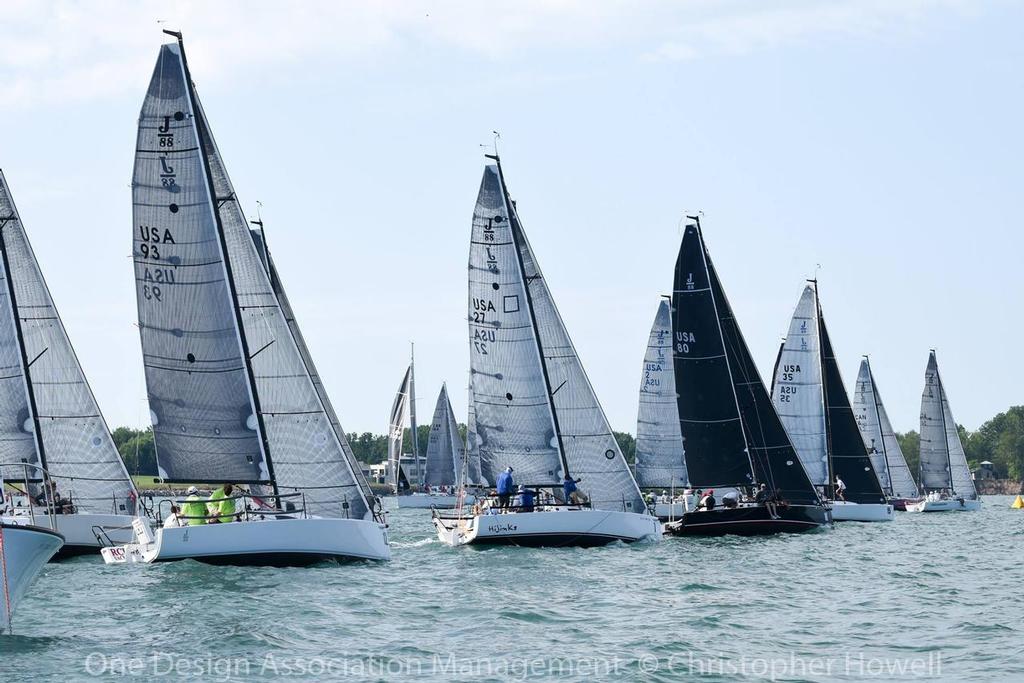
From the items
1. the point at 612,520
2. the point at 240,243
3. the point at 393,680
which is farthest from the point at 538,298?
the point at 393,680

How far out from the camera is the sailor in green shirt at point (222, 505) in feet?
86.6

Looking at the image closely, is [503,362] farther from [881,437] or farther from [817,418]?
[881,437]

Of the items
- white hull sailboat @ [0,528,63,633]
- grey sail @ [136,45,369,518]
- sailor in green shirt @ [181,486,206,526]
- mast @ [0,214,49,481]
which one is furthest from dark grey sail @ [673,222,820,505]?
white hull sailboat @ [0,528,63,633]

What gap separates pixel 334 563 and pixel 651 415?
22.7 meters

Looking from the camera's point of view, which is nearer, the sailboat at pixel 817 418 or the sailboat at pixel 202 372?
the sailboat at pixel 202 372

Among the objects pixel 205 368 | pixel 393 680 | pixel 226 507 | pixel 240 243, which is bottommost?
pixel 393 680

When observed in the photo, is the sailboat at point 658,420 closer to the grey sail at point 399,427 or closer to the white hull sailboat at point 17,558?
the white hull sailboat at point 17,558

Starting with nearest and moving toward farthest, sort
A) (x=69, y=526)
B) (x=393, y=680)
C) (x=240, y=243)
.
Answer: (x=393, y=680) → (x=240, y=243) → (x=69, y=526)

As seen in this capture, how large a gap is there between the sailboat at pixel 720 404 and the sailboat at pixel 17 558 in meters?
27.2

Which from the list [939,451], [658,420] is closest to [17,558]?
[658,420]

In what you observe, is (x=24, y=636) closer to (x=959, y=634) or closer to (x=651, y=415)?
(x=959, y=634)

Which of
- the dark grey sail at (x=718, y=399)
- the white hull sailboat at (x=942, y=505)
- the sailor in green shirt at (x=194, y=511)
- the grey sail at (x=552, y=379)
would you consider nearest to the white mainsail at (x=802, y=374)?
the dark grey sail at (x=718, y=399)

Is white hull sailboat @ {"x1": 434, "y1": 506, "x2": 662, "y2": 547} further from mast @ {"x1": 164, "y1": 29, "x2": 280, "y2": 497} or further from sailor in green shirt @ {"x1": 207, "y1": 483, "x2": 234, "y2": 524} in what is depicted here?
sailor in green shirt @ {"x1": 207, "y1": 483, "x2": 234, "y2": 524}

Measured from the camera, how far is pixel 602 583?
25.7m
